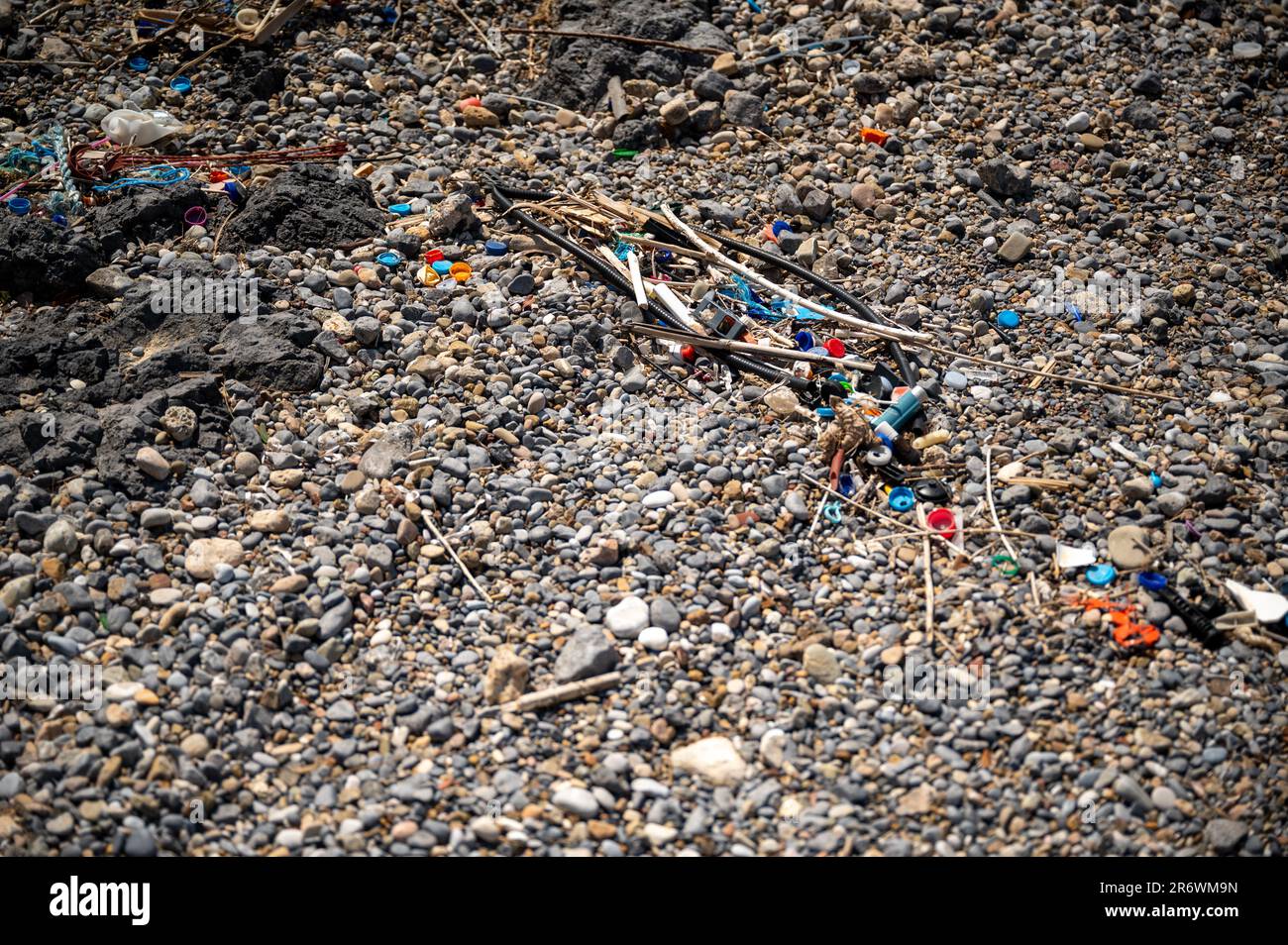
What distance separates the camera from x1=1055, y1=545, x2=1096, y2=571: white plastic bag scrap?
12.1 ft

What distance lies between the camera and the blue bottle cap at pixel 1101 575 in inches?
143

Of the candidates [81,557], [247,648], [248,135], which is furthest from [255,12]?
[247,648]

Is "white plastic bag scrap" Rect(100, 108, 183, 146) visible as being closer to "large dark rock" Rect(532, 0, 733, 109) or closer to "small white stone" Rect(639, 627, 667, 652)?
"large dark rock" Rect(532, 0, 733, 109)

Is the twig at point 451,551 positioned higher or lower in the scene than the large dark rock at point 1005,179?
lower

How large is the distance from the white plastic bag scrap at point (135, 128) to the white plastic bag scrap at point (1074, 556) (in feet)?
16.0

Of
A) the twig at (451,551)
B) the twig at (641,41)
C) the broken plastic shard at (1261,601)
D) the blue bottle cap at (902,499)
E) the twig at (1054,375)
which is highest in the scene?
the twig at (641,41)

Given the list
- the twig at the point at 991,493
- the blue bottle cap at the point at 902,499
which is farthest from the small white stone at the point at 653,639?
the twig at the point at 991,493

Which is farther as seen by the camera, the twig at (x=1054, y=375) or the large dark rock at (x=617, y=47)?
the large dark rock at (x=617, y=47)

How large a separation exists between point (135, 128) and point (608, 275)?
8.90 feet

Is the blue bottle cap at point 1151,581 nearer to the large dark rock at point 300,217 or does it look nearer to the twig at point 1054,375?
the twig at point 1054,375

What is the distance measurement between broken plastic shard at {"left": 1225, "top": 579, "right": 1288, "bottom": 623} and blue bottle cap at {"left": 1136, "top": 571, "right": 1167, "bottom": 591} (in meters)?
0.25

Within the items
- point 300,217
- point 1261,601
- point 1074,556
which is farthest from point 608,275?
point 1261,601

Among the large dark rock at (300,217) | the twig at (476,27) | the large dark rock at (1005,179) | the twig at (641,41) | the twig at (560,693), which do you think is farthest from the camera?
the twig at (476,27)
